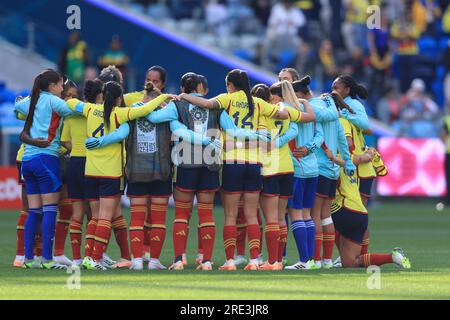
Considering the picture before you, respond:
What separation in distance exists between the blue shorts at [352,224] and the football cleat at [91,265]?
2894 millimetres

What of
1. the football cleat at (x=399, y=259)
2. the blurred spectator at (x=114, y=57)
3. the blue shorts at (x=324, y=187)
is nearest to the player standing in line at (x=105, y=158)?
the blue shorts at (x=324, y=187)

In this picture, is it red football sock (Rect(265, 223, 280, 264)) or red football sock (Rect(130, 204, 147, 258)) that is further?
red football sock (Rect(265, 223, 280, 264))

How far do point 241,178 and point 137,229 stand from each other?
52.0 inches

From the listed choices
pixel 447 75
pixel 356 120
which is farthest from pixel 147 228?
pixel 447 75

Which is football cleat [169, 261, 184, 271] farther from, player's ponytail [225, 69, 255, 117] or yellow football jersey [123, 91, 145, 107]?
yellow football jersey [123, 91, 145, 107]

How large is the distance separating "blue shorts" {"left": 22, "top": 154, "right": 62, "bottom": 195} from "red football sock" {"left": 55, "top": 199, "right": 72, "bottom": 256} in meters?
0.65

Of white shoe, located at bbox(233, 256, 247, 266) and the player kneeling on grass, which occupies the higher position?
the player kneeling on grass

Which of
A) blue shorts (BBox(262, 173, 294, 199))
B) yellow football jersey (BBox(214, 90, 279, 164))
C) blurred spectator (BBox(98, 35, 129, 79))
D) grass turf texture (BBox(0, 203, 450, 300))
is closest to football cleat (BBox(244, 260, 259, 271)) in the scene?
grass turf texture (BBox(0, 203, 450, 300))

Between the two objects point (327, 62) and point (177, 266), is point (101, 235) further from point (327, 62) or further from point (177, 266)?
point (327, 62)

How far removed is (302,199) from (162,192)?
1.66m

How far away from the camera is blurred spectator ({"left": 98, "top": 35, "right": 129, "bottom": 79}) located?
28.9m

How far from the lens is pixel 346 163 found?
15688 mm

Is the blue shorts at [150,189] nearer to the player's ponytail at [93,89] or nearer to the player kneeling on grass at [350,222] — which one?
the player's ponytail at [93,89]
